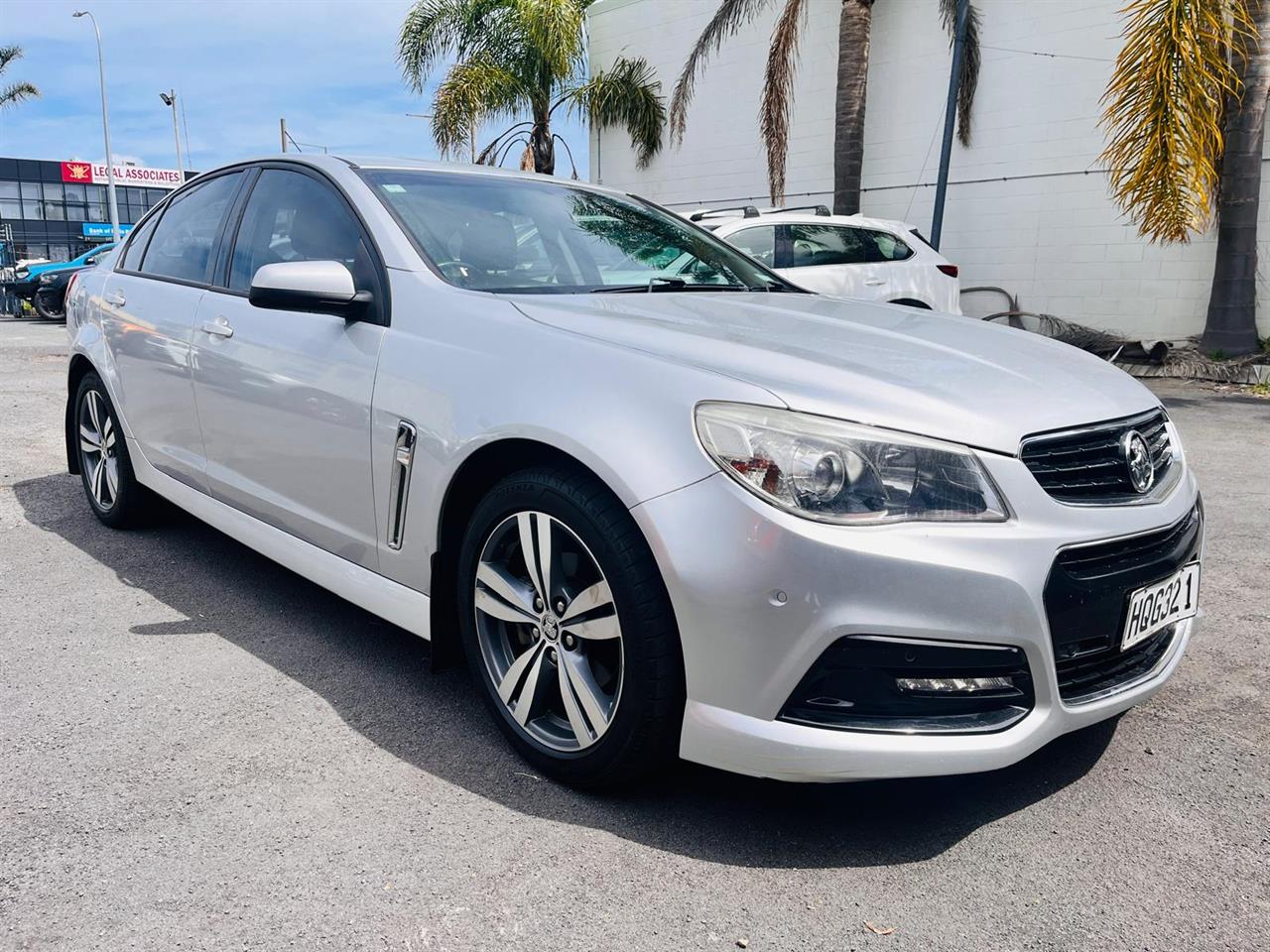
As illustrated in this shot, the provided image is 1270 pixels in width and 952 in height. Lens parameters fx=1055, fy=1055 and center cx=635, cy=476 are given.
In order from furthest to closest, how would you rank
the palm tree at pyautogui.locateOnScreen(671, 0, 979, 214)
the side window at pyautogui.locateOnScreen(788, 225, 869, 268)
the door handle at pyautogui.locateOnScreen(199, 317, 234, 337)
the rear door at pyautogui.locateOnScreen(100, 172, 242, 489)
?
the palm tree at pyautogui.locateOnScreen(671, 0, 979, 214), the side window at pyautogui.locateOnScreen(788, 225, 869, 268), the rear door at pyautogui.locateOnScreen(100, 172, 242, 489), the door handle at pyautogui.locateOnScreen(199, 317, 234, 337)

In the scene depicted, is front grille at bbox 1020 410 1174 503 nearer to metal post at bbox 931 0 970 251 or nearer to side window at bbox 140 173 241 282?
side window at bbox 140 173 241 282

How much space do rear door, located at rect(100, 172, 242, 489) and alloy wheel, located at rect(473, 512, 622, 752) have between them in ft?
5.67

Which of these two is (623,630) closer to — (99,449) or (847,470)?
(847,470)

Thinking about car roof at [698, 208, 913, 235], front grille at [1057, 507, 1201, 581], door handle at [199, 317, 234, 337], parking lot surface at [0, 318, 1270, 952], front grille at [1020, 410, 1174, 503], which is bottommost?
parking lot surface at [0, 318, 1270, 952]

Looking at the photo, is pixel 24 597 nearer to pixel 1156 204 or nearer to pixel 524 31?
pixel 1156 204

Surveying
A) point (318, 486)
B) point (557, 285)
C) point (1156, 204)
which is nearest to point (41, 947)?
point (318, 486)

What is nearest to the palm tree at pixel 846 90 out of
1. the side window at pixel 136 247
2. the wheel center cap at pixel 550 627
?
the side window at pixel 136 247

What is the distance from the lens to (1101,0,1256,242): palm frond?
886 centimetres

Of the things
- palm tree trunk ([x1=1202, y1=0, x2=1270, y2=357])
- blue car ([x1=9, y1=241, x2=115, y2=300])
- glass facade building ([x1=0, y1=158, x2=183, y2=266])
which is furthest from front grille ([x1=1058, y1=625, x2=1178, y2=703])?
glass facade building ([x1=0, y1=158, x2=183, y2=266])

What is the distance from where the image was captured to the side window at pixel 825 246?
9258mm

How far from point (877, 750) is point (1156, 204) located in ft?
27.9

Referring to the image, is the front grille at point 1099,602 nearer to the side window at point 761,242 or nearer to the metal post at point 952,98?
the side window at point 761,242

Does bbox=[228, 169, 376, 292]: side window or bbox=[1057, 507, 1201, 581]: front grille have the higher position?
bbox=[228, 169, 376, 292]: side window

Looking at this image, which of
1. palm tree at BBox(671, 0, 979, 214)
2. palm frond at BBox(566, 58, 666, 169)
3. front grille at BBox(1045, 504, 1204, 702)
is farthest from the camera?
palm frond at BBox(566, 58, 666, 169)
